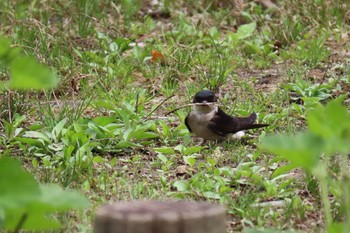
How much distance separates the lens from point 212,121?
20.9 feet

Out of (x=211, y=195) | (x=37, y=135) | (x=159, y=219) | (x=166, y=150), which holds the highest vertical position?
(x=37, y=135)

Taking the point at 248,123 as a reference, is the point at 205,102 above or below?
above

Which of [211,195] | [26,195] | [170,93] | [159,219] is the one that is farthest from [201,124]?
[159,219]

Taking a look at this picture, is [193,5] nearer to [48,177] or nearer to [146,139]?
[146,139]

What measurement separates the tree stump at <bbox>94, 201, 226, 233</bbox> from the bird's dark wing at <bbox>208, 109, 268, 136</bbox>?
11.4 ft

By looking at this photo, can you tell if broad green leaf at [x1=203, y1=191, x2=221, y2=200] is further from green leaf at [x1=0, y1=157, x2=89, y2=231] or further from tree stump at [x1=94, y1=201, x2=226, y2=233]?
tree stump at [x1=94, y1=201, x2=226, y2=233]

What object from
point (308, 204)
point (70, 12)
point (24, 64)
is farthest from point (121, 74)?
point (24, 64)

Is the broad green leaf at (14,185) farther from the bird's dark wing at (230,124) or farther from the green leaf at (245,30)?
the green leaf at (245,30)

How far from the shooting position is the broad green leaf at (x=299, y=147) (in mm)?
2941

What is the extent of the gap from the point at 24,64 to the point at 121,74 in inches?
188

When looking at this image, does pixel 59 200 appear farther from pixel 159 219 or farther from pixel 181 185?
pixel 181 185

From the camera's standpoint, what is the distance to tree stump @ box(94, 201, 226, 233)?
2.73 metres

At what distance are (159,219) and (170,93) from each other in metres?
4.70

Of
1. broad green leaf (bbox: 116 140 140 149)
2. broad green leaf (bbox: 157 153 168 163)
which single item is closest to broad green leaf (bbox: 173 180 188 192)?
broad green leaf (bbox: 157 153 168 163)
